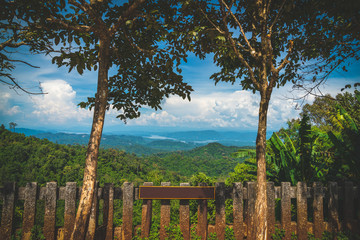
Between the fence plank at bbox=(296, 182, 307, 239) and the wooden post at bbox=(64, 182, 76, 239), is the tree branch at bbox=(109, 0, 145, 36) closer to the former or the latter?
the wooden post at bbox=(64, 182, 76, 239)

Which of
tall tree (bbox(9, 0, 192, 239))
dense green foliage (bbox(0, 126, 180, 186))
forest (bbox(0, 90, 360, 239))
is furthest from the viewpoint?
Result: dense green foliage (bbox(0, 126, 180, 186))

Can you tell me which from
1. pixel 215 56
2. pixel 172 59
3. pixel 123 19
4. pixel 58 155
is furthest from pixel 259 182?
pixel 58 155

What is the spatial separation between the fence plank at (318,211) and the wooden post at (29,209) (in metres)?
5.73

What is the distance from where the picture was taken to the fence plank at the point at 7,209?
365cm

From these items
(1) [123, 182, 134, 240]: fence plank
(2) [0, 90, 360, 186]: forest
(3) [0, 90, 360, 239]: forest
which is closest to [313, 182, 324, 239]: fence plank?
(3) [0, 90, 360, 239]: forest

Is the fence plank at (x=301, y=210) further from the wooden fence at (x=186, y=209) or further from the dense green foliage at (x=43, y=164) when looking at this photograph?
the dense green foliage at (x=43, y=164)

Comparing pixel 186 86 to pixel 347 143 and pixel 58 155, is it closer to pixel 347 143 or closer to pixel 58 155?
pixel 347 143

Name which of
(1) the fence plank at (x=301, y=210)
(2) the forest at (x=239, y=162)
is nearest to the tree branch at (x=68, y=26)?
(2) the forest at (x=239, y=162)

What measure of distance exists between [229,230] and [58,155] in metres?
50.1

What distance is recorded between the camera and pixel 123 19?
372cm

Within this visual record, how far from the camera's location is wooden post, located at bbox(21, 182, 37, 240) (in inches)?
145

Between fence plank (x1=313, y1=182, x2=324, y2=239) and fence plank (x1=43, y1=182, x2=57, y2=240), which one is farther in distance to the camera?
fence plank (x1=313, y1=182, x2=324, y2=239)

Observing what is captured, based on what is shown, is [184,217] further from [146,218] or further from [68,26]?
[68,26]

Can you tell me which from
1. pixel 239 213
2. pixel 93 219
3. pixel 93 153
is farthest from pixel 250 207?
pixel 93 153
